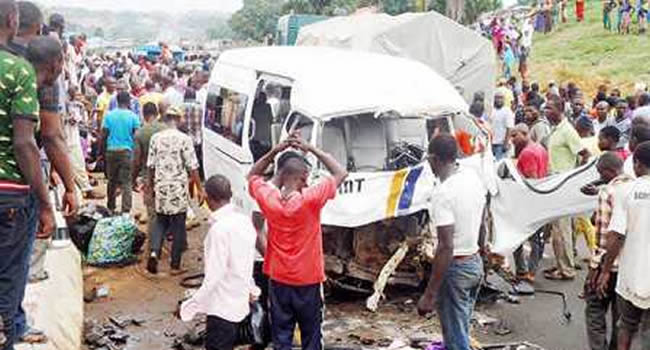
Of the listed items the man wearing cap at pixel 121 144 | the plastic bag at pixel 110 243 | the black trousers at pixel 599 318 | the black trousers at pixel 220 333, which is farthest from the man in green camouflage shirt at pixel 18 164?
the man wearing cap at pixel 121 144

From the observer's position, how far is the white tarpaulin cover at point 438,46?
51.2ft

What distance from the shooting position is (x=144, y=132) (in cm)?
926

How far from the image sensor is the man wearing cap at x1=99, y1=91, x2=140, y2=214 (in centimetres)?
1049

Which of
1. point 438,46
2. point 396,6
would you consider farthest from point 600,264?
point 396,6

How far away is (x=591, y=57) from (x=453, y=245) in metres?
23.3

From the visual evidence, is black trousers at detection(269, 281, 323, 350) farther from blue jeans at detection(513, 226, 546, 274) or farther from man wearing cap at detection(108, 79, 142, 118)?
man wearing cap at detection(108, 79, 142, 118)

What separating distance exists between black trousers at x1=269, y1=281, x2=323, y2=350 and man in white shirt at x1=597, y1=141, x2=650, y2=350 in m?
2.11

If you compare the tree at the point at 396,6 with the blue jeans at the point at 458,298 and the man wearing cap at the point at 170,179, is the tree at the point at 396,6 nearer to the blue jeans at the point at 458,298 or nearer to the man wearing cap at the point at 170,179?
the man wearing cap at the point at 170,179

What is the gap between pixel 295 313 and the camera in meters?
5.64

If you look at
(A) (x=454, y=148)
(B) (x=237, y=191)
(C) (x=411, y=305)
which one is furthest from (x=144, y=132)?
(A) (x=454, y=148)

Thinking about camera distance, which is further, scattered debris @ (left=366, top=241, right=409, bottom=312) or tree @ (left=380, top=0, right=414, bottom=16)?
tree @ (left=380, top=0, right=414, bottom=16)

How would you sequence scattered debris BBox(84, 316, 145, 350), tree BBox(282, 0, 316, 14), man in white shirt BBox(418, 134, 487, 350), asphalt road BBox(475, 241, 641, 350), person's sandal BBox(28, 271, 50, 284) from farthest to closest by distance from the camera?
tree BBox(282, 0, 316, 14) < asphalt road BBox(475, 241, 641, 350) < scattered debris BBox(84, 316, 145, 350) < person's sandal BBox(28, 271, 50, 284) < man in white shirt BBox(418, 134, 487, 350)

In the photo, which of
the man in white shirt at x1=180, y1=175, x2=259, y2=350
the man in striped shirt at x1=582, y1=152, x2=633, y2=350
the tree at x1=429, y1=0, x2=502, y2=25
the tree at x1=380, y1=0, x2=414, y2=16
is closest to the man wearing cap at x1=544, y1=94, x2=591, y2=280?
the man in striped shirt at x1=582, y1=152, x2=633, y2=350

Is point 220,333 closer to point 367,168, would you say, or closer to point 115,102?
point 367,168
